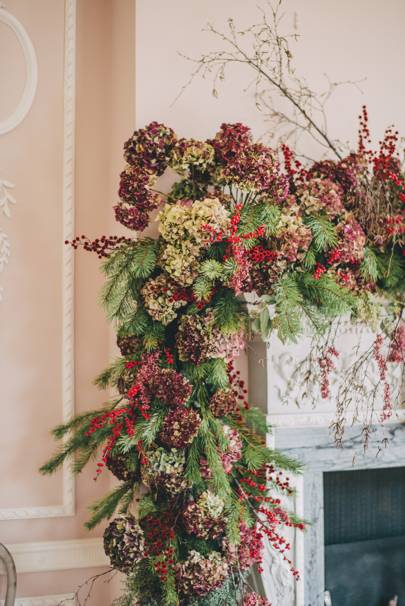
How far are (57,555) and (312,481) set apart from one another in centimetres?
90

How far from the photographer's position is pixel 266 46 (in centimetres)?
195

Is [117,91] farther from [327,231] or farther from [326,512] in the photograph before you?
[326,512]

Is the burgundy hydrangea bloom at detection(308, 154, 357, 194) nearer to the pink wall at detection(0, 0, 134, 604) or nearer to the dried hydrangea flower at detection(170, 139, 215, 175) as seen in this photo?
the dried hydrangea flower at detection(170, 139, 215, 175)

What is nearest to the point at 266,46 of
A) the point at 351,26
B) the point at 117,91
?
the point at 351,26

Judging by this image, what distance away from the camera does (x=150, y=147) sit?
1.56m

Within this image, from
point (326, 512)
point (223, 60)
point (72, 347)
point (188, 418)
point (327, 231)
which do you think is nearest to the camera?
point (188, 418)

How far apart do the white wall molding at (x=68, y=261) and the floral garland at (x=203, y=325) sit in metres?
0.36

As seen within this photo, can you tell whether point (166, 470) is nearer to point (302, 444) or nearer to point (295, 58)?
point (302, 444)

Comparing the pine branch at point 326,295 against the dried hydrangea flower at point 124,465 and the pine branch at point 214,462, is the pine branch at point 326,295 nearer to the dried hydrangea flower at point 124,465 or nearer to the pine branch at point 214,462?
the pine branch at point 214,462

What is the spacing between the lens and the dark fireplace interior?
2.15 metres

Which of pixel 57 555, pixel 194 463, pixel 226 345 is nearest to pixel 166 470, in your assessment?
pixel 194 463

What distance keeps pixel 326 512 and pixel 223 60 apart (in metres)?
1.67

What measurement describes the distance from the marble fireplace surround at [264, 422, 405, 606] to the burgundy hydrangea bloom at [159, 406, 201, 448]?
436 mm

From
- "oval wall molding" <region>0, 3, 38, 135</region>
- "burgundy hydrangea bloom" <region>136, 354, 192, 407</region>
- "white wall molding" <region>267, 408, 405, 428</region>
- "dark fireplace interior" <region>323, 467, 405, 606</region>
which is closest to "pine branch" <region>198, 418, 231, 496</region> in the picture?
"burgundy hydrangea bloom" <region>136, 354, 192, 407</region>
